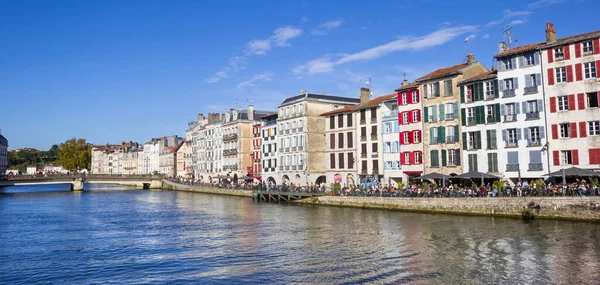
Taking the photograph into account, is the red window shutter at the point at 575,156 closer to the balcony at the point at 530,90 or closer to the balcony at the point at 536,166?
the balcony at the point at 536,166

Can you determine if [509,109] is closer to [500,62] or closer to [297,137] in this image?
[500,62]

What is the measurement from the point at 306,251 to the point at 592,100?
96.2 feet

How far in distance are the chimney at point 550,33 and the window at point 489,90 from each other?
6.32 m

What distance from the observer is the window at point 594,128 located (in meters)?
39.9

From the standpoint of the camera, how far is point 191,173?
123500 mm

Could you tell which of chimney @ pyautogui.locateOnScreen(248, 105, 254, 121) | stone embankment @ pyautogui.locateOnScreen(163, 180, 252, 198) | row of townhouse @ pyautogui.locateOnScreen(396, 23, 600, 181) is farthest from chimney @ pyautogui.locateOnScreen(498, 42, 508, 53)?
chimney @ pyautogui.locateOnScreen(248, 105, 254, 121)

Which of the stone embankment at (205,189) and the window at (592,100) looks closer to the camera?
the window at (592,100)

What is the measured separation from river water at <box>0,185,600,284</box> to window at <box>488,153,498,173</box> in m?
8.78

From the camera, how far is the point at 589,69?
40.4m

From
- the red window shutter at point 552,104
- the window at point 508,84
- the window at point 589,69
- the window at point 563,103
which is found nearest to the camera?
the window at point 589,69

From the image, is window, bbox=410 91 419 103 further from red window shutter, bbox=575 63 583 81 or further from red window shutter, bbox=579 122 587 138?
red window shutter, bbox=579 122 587 138

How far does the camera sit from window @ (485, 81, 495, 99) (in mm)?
47281

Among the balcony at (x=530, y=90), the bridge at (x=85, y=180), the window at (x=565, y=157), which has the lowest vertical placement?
the bridge at (x=85, y=180)

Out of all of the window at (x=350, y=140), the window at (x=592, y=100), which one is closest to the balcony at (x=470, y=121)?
the window at (x=592, y=100)
